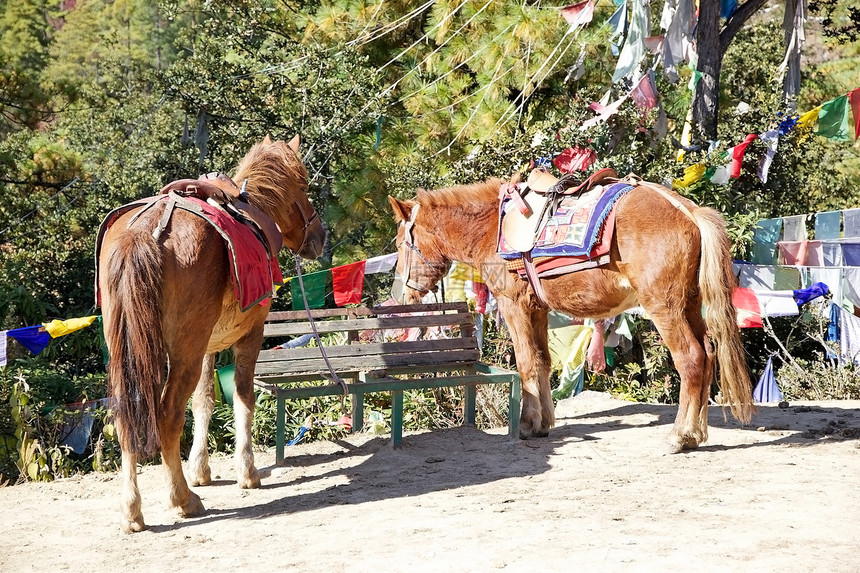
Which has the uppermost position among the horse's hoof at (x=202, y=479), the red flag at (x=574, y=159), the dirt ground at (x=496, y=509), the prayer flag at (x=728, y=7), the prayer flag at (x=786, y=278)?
the prayer flag at (x=728, y=7)

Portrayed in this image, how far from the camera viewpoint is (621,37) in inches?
384

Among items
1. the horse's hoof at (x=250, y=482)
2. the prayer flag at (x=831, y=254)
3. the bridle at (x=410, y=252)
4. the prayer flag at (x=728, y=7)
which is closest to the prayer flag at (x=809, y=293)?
the prayer flag at (x=831, y=254)

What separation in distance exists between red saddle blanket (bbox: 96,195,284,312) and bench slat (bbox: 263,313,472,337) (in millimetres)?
1198

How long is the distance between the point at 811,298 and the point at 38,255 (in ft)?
32.5

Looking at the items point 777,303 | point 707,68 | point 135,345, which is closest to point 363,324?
point 135,345

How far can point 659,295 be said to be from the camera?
604cm

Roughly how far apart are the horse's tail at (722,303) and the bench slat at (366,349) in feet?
6.83

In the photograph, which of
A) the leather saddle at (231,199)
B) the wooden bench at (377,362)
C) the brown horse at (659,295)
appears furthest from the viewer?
the wooden bench at (377,362)

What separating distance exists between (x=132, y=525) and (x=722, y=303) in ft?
13.5

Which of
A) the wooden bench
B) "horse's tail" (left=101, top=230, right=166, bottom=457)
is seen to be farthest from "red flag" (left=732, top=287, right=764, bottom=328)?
"horse's tail" (left=101, top=230, right=166, bottom=457)

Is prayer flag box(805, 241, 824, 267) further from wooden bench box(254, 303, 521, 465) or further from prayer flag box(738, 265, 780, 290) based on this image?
wooden bench box(254, 303, 521, 465)

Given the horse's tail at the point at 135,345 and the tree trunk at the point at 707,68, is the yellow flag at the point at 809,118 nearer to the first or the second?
the tree trunk at the point at 707,68

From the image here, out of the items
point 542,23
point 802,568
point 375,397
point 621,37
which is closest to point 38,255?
point 375,397

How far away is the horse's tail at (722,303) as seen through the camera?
5902mm
